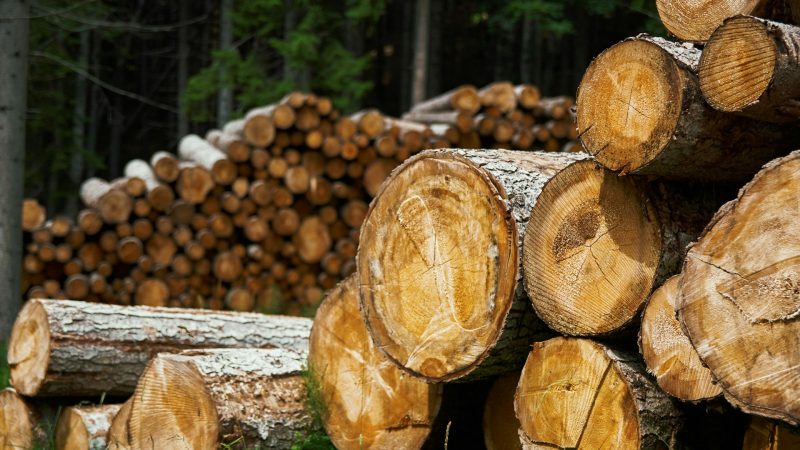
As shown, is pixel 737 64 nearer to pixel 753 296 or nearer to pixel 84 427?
pixel 753 296

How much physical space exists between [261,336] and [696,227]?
267cm

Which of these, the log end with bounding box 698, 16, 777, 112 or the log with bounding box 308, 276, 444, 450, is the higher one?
the log end with bounding box 698, 16, 777, 112

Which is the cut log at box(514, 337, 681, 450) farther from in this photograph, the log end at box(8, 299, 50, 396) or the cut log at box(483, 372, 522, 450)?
the log end at box(8, 299, 50, 396)

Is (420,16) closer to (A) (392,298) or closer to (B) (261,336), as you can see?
(B) (261,336)

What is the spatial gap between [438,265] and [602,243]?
67 centimetres

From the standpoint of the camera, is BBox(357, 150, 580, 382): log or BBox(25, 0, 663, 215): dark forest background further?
BBox(25, 0, 663, 215): dark forest background

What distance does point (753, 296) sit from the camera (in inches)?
99.8

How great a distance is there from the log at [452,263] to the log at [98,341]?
146 cm

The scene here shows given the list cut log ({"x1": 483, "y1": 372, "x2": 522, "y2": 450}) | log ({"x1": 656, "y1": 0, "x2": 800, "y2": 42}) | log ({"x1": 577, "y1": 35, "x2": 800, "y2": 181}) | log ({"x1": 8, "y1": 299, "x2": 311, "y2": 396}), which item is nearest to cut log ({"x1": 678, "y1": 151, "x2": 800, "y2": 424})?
log ({"x1": 577, "y1": 35, "x2": 800, "y2": 181})

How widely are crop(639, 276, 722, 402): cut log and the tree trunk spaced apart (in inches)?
230

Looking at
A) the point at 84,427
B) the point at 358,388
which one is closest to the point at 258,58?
the point at 84,427

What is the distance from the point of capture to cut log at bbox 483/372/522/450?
364cm

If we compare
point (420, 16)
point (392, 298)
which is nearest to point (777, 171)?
point (392, 298)

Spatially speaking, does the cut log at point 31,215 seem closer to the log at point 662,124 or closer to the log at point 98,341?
the log at point 98,341
